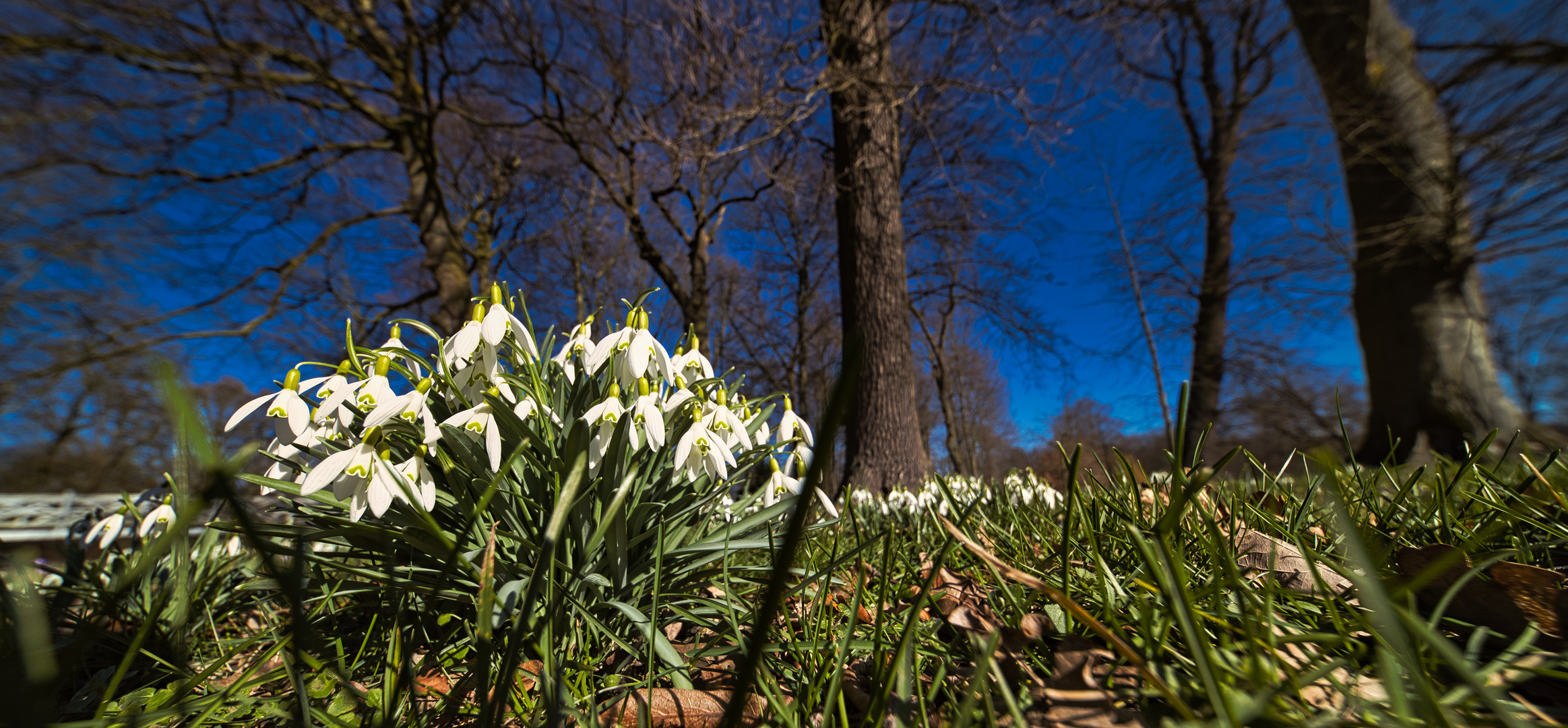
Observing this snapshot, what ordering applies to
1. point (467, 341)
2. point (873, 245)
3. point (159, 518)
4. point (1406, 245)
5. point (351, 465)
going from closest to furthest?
1. point (351, 465)
2. point (467, 341)
3. point (159, 518)
4. point (873, 245)
5. point (1406, 245)

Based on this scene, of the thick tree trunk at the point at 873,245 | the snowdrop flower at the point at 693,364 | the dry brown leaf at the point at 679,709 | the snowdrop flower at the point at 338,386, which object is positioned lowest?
the dry brown leaf at the point at 679,709

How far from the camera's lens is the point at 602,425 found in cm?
112

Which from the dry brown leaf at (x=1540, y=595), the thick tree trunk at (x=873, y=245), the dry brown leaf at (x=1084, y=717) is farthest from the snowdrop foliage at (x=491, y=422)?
the thick tree trunk at (x=873, y=245)

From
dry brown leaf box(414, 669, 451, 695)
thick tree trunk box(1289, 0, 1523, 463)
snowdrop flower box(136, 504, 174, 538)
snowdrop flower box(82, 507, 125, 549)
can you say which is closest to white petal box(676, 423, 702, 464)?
dry brown leaf box(414, 669, 451, 695)

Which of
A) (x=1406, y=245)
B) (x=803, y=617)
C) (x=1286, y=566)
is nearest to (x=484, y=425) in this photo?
(x=803, y=617)

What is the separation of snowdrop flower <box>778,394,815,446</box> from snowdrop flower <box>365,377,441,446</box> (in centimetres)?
81

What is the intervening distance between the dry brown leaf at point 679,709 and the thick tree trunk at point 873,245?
3.93m

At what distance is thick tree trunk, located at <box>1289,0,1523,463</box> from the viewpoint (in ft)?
17.2

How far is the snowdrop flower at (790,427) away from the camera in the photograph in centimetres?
154

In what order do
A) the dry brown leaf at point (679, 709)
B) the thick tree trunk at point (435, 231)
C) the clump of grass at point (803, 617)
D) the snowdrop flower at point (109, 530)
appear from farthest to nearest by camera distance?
the thick tree trunk at point (435, 231), the snowdrop flower at point (109, 530), the dry brown leaf at point (679, 709), the clump of grass at point (803, 617)

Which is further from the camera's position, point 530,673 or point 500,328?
point 500,328

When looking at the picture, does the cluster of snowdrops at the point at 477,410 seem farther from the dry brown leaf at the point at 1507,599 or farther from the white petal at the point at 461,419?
the dry brown leaf at the point at 1507,599

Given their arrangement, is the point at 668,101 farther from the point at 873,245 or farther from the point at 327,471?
the point at 327,471

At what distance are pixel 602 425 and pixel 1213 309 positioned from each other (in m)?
10.9
